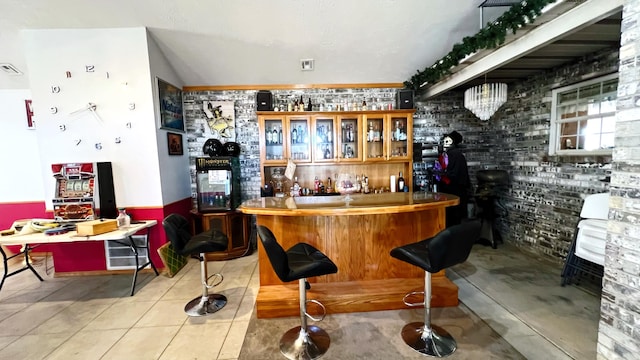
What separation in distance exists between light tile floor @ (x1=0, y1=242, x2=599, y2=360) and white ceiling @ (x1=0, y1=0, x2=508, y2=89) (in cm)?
308

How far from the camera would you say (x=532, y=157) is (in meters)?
3.86

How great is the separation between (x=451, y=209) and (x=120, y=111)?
16.9 ft

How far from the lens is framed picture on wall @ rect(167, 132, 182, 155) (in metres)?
3.80

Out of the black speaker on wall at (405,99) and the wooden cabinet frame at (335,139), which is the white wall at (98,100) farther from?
the black speaker on wall at (405,99)

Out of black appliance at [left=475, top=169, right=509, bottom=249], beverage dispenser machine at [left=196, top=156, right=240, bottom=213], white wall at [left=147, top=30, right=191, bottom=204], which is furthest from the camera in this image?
black appliance at [left=475, top=169, right=509, bottom=249]

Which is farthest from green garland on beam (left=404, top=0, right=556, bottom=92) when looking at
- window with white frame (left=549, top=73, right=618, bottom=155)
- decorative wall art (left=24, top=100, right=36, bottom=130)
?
decorative wall art (left=24, top=100, right=36, bottom=130)

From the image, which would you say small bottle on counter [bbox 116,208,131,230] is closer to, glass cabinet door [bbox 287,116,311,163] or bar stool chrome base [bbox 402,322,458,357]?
glass cabinet door [bbox 287,116,311,163]

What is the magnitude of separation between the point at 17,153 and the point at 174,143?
2669 mm

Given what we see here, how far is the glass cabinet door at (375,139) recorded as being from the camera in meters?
4.28

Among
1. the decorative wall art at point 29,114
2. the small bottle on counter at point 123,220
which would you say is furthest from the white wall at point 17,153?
the small bottle on counter at point 123,220

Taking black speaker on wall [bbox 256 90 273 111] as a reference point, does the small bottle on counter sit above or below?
below

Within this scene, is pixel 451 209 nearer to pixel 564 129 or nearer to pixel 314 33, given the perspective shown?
pixel 564 129

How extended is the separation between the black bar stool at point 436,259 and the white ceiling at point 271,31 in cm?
277

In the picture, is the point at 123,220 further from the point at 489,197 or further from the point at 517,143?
the point at 517,143
